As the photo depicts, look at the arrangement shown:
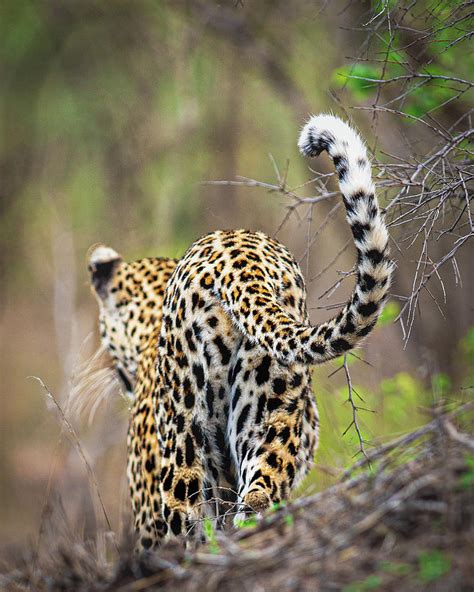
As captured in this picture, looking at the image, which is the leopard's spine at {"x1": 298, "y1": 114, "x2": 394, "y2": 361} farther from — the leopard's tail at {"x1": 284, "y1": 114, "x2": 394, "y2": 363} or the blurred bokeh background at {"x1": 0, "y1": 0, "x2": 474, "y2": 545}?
the blurred bokeh background at {"x1": 0, "y1": 0, "x2": 474, "y2": 545}

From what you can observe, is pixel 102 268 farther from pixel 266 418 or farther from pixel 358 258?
pixel 358 258

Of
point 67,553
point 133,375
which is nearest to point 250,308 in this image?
point 67,553

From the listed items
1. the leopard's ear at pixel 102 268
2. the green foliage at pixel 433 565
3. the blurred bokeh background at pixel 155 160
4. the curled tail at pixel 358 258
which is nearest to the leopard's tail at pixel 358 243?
the curled tail at pixel 358 258

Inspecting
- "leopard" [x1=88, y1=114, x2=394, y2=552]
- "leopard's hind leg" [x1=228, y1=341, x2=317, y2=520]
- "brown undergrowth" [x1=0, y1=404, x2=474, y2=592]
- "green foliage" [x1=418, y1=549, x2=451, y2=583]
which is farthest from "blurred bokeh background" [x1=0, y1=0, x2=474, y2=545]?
"green foliage" [x1=418, y1=549, x2=451, y2=583]

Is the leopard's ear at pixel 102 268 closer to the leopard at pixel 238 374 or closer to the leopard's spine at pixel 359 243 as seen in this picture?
the leopard at pixel 238 374

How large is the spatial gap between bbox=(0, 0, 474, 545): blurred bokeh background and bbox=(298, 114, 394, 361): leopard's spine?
5.19 m

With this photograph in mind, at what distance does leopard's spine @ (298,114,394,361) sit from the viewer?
4.28 m

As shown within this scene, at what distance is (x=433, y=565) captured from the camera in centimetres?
333

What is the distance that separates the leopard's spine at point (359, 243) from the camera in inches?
168

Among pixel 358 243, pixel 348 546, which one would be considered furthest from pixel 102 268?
pixel 348 546

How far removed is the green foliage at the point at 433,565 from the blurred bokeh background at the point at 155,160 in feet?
20.2

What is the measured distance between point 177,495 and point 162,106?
13.8 meters

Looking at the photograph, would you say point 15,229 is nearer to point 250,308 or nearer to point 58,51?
point 58,51

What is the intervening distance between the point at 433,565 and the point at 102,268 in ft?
16.2
